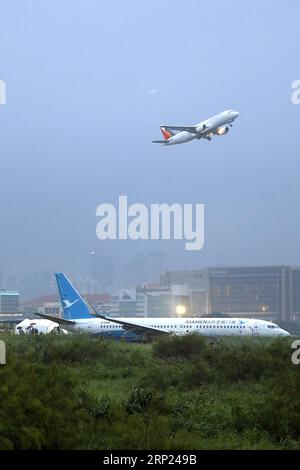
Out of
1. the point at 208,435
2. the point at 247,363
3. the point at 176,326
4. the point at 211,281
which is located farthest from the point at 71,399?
the point at 211,281

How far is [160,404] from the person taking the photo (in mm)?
16922

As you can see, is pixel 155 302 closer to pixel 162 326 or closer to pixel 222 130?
pixel 222 130

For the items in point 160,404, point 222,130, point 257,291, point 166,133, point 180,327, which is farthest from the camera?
point 257,291

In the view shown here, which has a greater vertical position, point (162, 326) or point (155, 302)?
point (155, 302)

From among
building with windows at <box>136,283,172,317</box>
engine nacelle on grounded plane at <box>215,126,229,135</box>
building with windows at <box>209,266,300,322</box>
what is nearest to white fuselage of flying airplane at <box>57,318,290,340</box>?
engine nacelle on grounded plane at <box>215,126,229,135</box>

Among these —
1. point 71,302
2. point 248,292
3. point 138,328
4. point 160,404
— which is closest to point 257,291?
point 248,292

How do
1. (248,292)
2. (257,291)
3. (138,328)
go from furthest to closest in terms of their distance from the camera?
(248,292) → (257,291) → (138,328)

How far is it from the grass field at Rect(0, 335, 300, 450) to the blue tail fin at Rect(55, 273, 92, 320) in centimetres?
2584

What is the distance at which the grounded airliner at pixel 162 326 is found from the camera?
151ft

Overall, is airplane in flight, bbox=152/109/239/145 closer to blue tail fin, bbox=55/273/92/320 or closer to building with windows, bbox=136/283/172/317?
blue tail fin, bbox=55/273/92/320

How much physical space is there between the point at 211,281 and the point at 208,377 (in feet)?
395

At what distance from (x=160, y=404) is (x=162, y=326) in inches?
1207

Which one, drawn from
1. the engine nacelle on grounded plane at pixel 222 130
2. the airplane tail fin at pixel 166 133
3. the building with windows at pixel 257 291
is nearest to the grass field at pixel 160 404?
the engine nacelle on grounded plane at pixel 222 130

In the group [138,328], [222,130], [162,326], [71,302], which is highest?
[222,130]
